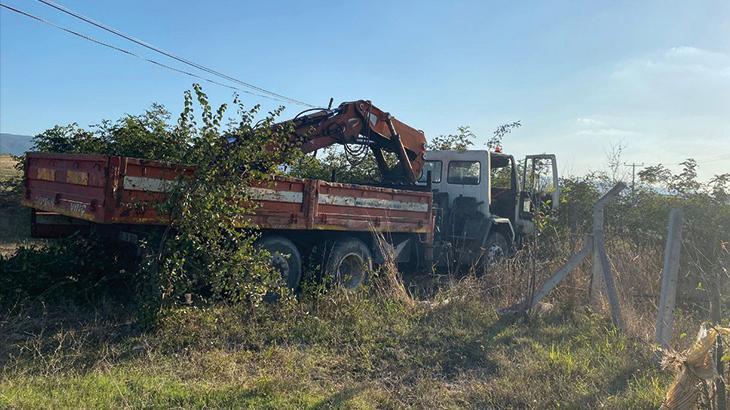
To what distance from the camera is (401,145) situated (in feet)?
31.4

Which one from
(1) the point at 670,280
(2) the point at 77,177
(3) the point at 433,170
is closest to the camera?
(1) the point at 670,280

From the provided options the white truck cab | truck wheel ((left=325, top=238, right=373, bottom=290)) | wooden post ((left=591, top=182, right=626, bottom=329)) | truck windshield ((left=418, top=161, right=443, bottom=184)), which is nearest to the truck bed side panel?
truck wheel ((left=325, top=238, right=373, bottom=290))

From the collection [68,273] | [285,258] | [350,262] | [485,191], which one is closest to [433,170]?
[485,191]

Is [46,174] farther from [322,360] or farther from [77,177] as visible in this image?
[322,360]

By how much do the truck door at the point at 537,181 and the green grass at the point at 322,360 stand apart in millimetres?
4389

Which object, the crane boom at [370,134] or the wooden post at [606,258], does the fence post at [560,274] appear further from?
→ the crane boom at [370,134]

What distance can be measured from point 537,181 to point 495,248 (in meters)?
1.62

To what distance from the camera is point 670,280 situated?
5.00m

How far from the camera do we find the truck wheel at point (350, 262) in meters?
7.46

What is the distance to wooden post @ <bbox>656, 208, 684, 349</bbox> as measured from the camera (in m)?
4.98

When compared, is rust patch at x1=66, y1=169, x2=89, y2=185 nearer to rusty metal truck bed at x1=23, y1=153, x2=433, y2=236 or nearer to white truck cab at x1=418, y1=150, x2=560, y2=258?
rusty metal truck bed at x1=23, y1=153, x2=433, y2=236

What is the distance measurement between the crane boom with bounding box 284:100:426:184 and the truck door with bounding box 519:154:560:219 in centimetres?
225

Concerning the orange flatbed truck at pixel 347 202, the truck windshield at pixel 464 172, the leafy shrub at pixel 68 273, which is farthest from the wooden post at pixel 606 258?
the leafy shrub at pixel 68 273

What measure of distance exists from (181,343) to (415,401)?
2.30m
